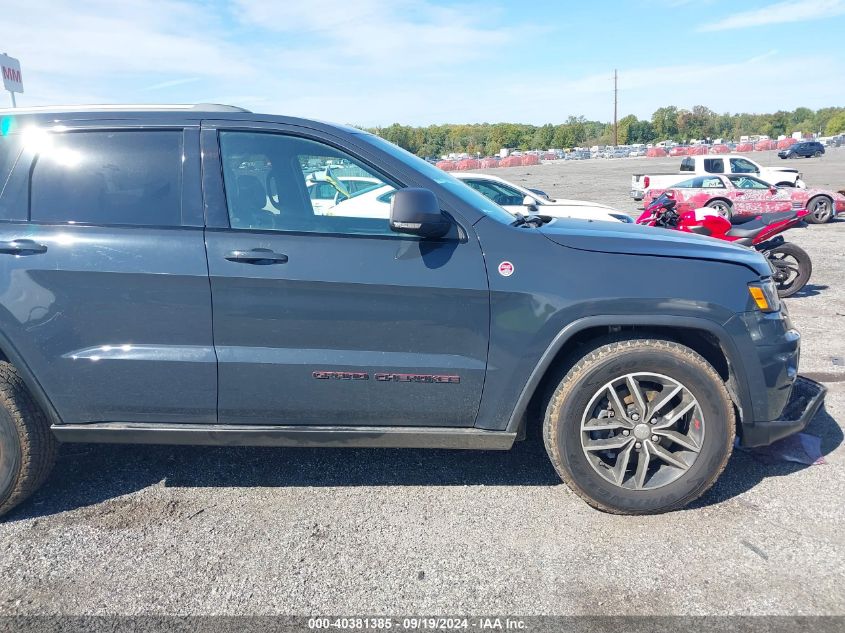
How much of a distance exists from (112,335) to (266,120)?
1274mm

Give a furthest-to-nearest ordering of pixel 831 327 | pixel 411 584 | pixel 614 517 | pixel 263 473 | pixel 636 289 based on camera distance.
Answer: pixel 831 327
pixel 263 473
pixel 614 517
pixel 636 289
pixel 411 584

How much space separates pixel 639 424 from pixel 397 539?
50.8 inches

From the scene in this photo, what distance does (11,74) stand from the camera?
9008 mm

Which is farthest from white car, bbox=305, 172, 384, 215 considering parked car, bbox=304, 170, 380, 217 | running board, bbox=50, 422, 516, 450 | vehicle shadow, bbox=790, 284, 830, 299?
vehicle shadow, bbox=790, 284, 830, 299

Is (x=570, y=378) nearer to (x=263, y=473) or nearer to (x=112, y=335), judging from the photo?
(x=263, y=473)

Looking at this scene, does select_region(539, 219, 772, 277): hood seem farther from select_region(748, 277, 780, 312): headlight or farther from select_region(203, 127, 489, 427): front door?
select_region(203, 127, 489, 427): front door

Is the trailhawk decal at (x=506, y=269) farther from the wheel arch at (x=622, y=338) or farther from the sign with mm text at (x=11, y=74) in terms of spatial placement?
the sign with mm text at (x=11, y=74)

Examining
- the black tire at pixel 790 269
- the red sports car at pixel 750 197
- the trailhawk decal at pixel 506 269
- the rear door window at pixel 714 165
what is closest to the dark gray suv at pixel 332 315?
the trailhawk decal at pixel 506 269

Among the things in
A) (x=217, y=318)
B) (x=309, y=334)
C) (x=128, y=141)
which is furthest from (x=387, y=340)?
(x=128, y=141)

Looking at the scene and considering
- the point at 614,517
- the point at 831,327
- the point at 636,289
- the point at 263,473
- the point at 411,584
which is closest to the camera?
the point at 411,584

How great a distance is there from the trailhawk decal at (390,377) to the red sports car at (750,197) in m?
14.0

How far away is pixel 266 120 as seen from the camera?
10.6 feet

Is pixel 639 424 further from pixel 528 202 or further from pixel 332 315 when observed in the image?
pixel 528 202

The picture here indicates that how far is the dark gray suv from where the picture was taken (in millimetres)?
3041
